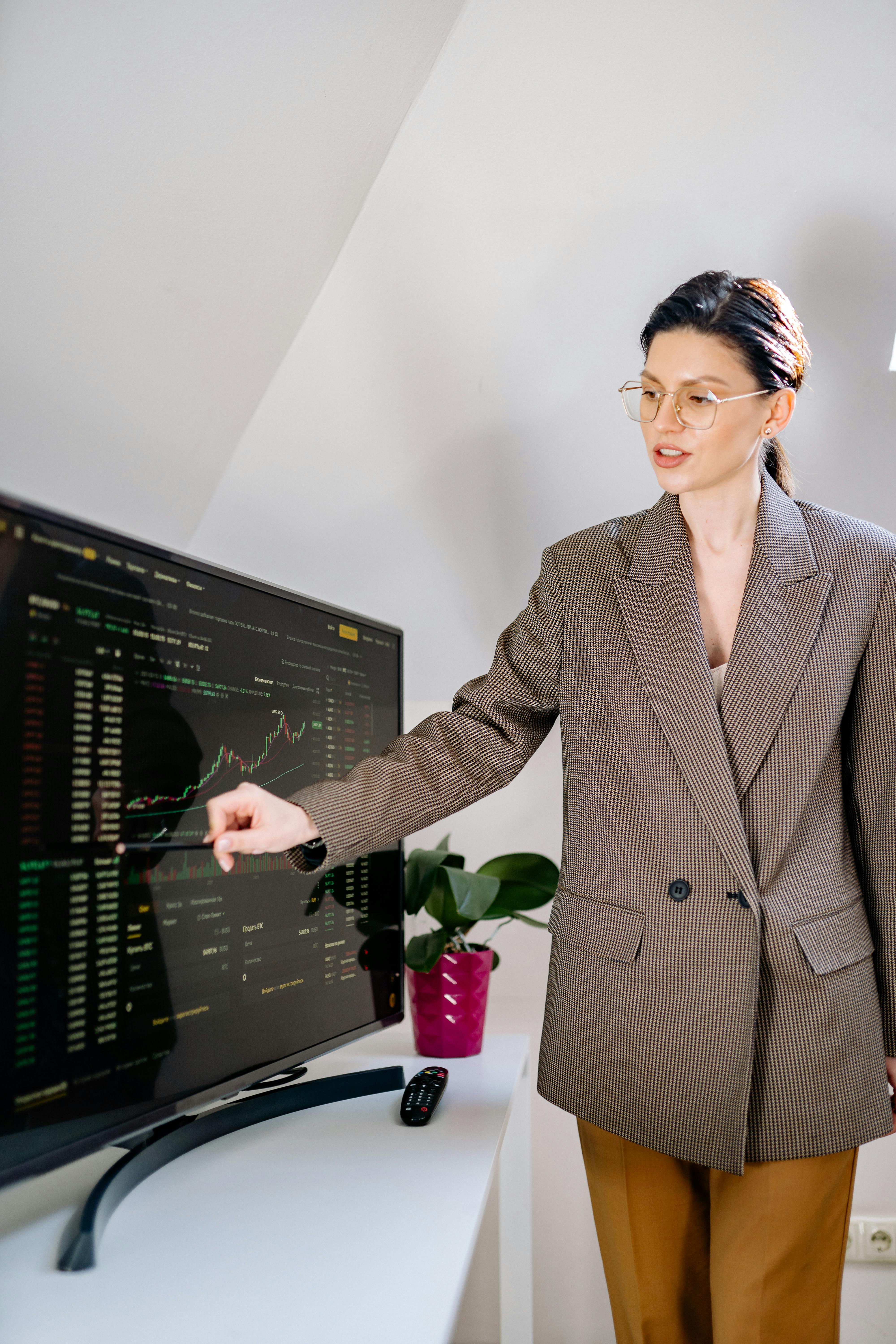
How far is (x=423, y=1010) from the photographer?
1465 mm

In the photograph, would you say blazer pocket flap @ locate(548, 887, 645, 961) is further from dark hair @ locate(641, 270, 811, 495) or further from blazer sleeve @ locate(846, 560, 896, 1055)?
dark hair @ locate(641, 270, 811, 495)

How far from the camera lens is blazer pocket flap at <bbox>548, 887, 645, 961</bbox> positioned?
107 centimetres

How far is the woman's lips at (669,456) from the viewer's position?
1103 mm

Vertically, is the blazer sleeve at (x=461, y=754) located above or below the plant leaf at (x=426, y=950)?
above

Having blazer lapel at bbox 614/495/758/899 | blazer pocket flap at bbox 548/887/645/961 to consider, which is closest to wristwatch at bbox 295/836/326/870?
blazer pocket flap at bbox 548/887/645/961

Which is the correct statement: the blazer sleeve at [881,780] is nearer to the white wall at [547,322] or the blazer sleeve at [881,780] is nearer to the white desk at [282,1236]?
the white desk at [282,1236]

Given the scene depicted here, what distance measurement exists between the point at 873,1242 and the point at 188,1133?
1262mm

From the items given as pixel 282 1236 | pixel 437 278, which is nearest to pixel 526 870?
pixel 282 1236

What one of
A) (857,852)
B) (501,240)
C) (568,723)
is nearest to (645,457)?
(501,240)

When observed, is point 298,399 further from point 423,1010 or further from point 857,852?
point 857,852

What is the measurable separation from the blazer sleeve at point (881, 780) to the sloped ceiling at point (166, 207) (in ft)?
3.31

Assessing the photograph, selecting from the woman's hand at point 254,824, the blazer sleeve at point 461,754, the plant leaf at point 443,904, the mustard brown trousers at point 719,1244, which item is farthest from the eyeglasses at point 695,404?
the mustard brown trousers at point 719,1244

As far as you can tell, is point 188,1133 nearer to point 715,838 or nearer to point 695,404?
point 715,838

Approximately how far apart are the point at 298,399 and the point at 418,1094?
3.78 feet
